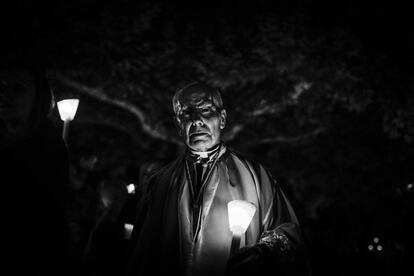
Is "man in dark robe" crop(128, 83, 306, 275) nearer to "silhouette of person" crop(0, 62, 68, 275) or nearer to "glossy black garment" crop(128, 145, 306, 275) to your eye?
"glossy black garment" crop(128, 145, 306, 275)

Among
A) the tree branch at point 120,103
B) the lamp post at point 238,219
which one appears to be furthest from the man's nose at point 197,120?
the tree branch at point 120,103

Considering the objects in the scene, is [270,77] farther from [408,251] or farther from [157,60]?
[408,251]

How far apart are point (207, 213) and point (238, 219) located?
1.50 feet

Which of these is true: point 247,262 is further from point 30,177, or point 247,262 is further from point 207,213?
point 30,177

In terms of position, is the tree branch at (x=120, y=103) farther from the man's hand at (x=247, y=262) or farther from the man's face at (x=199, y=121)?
the man's hand at (x=247, y=262)

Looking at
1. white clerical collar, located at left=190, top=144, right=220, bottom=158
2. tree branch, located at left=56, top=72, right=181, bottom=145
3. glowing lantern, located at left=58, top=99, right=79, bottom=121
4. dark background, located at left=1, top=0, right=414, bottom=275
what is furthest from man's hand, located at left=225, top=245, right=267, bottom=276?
tree branch, located at left=56, top=72, right=181, bottom=145

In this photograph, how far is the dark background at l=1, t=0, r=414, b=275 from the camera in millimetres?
7547

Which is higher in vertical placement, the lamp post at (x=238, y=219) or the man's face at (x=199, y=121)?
the man's face at (x=199, y=121)

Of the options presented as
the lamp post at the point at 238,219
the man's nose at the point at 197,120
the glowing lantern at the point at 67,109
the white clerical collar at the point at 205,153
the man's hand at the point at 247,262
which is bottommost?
the man's hand at the point at 247,262

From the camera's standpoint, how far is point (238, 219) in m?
2.83

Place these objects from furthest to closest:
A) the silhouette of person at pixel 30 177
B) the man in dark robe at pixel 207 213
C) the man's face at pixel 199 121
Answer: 1. the man's face at pixel 199 121
2. the man in dark robe at pixel 207 213
3. the silhouette of person at pixel 30 177

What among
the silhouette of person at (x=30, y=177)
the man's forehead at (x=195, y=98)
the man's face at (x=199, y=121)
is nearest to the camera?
the silhouette of person at (x=30, y=177)

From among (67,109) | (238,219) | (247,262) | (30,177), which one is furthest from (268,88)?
(30,177)

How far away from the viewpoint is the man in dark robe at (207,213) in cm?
294
